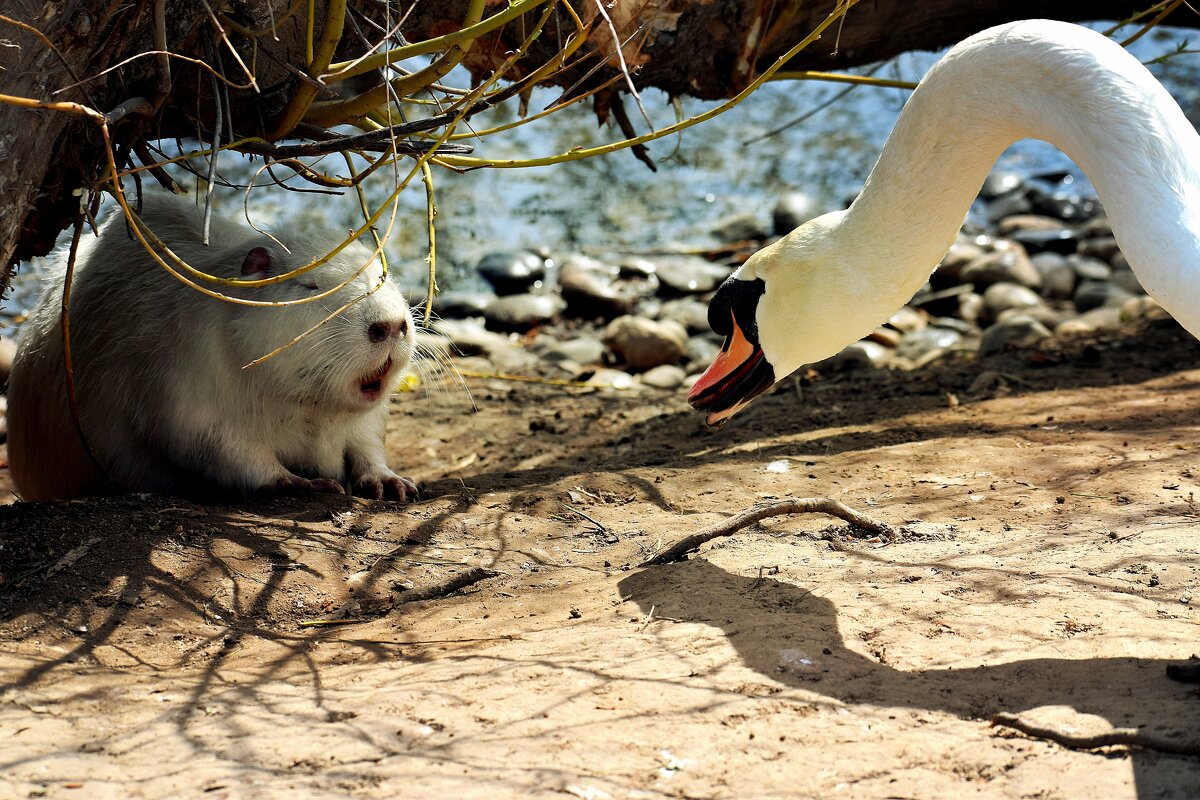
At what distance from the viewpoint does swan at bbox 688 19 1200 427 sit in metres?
2.60

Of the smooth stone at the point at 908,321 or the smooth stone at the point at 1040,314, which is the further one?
the smooth stone at the point at 908,321

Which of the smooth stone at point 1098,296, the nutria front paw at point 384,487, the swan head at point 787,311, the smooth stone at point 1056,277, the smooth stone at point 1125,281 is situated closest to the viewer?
the swan head at point 787,311

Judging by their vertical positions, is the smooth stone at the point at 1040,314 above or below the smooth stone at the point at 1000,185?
below

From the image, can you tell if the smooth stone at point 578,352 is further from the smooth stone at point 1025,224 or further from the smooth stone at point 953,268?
the smooth stone at point 1025,224

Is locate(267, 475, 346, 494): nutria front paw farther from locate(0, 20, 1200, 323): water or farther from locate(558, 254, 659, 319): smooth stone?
locate(0, 20, 1200, 323): water

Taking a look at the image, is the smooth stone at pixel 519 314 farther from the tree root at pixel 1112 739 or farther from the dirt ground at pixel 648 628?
the tree root at pixel 1112 739

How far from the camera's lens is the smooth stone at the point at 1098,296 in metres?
7.58

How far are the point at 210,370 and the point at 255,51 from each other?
133 centimetres

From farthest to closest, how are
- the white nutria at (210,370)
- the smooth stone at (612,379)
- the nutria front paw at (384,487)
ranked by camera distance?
the smooth stone at (612,379), the nutria front paw at (384,487), the white nutria at (210,370)

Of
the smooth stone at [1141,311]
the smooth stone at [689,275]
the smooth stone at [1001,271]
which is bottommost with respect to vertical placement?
the smooth stone at [1141,311]

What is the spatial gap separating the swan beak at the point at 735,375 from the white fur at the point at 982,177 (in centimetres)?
5

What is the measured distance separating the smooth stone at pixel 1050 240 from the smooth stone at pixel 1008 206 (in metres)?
0.80

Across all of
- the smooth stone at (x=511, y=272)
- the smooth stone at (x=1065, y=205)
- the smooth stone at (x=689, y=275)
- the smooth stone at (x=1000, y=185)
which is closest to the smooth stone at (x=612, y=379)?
the smooth stone at (x=689, y=275)

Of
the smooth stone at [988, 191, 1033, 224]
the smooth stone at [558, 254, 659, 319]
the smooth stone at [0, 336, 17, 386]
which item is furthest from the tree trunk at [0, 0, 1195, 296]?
the smooth stone at [988, 191, 1033, 224]
